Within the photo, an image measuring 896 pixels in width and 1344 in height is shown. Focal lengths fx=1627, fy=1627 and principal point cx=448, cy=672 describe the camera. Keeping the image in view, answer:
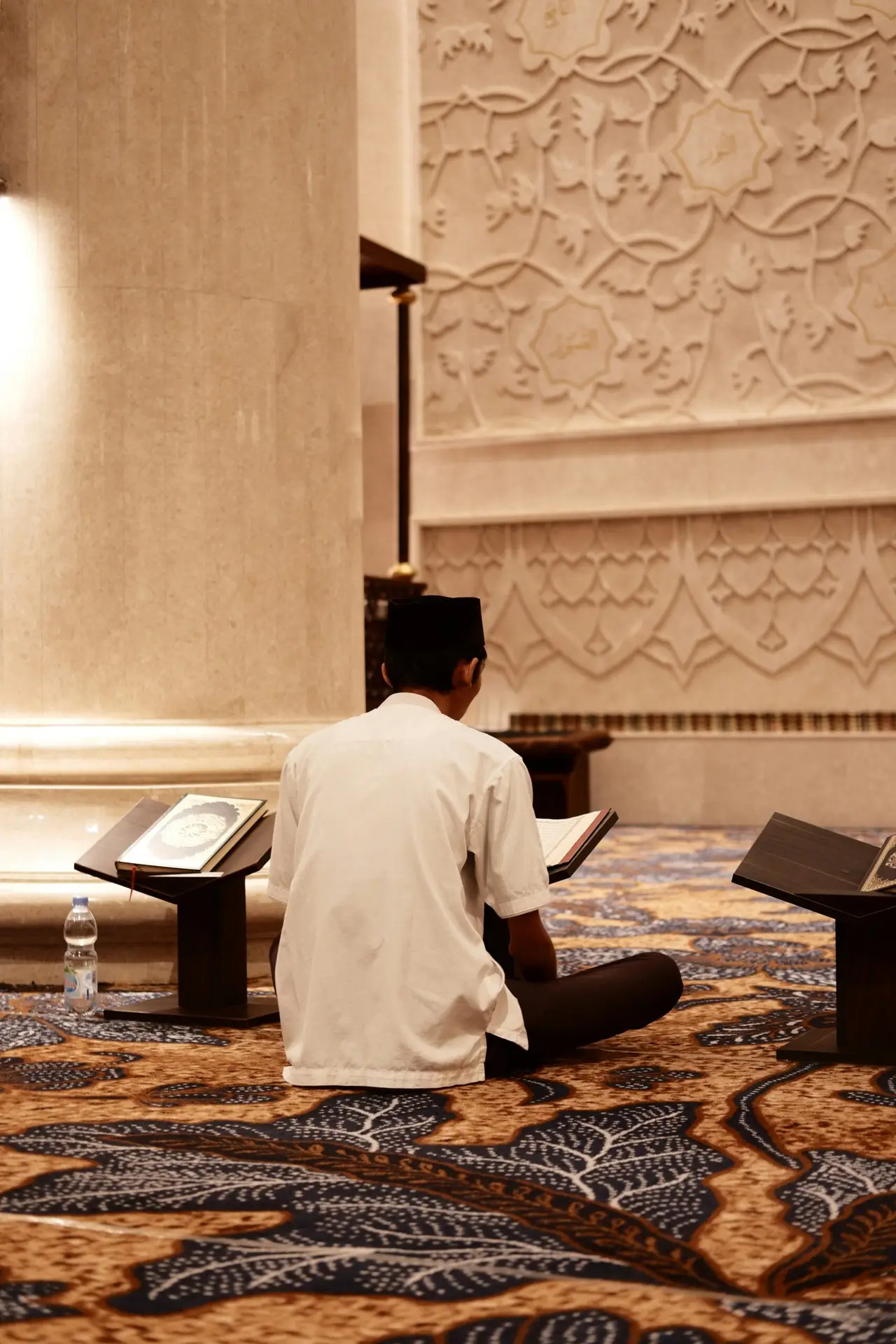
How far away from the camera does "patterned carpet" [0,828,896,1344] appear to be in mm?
2070

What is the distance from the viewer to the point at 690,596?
10180 mm

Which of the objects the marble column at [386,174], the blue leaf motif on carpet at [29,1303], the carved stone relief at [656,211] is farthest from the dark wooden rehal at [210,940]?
the marble column at [386,174]

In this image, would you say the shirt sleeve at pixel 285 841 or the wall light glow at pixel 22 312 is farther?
the wall light glow at pixel 22 312

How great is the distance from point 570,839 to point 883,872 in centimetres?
71

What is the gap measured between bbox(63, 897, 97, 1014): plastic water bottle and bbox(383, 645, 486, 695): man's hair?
1.46 m

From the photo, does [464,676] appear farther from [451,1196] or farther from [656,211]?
[656,211]

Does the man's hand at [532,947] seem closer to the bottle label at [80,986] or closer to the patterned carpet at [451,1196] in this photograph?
the patterned carpet at [451,1196]

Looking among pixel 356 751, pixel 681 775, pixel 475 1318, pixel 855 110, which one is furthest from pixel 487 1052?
pixel 855 110

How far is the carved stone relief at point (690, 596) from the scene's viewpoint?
9852 mm

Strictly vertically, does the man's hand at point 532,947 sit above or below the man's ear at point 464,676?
below

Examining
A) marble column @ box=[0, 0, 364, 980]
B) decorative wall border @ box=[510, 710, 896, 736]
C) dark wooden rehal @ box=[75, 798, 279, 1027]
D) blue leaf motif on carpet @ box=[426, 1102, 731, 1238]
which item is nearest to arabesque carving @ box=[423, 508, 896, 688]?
decorative wall border @ box=[510, 710, 896, 736]

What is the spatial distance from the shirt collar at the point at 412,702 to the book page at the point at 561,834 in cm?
46

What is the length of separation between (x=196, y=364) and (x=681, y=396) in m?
5.62

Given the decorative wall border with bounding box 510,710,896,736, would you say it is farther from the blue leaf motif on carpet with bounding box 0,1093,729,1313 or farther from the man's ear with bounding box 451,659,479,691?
the blue leaf motif on carpet with bounding box 0,1093,729,1313
